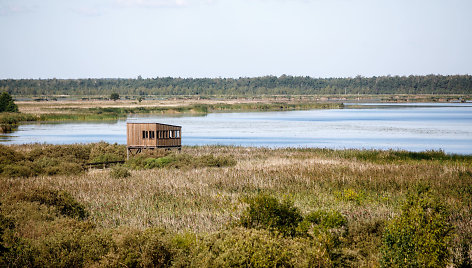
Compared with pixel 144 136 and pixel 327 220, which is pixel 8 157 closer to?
pixel 144 136

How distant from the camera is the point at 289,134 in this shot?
6944 centimetres

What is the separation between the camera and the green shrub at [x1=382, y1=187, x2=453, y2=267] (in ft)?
38.2

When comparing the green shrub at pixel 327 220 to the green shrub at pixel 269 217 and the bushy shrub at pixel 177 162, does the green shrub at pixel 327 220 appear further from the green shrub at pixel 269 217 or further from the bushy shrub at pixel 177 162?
the bushy shrub at pixel 177 162

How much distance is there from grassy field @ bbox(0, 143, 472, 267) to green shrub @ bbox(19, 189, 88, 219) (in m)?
0.04

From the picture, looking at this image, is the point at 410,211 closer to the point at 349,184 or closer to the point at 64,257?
the point at 64,257

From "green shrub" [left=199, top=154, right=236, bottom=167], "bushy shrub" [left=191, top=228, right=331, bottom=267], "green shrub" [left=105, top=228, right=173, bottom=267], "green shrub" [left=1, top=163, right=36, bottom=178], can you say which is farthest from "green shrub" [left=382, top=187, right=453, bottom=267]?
"green shrub" [left=1, top=163, right=36, bottom=178]

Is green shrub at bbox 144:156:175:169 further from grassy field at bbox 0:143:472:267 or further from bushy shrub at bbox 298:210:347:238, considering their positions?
bushy shrub at bbox 298:210:347:238

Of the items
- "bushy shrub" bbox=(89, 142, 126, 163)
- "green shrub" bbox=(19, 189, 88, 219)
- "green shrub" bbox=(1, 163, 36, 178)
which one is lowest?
"bushy shrub" bbox=(89, 142, 126, 163)

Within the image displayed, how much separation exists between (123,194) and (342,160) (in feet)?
60.4

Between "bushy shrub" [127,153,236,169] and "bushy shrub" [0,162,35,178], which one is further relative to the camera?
"bushy shrub" [127,153,236,169]

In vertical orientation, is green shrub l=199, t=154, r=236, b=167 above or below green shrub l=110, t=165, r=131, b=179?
below

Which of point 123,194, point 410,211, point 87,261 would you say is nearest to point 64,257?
point 87,261

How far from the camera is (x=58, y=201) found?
1738cm

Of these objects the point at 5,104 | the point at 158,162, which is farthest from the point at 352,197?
the point at 5,104
